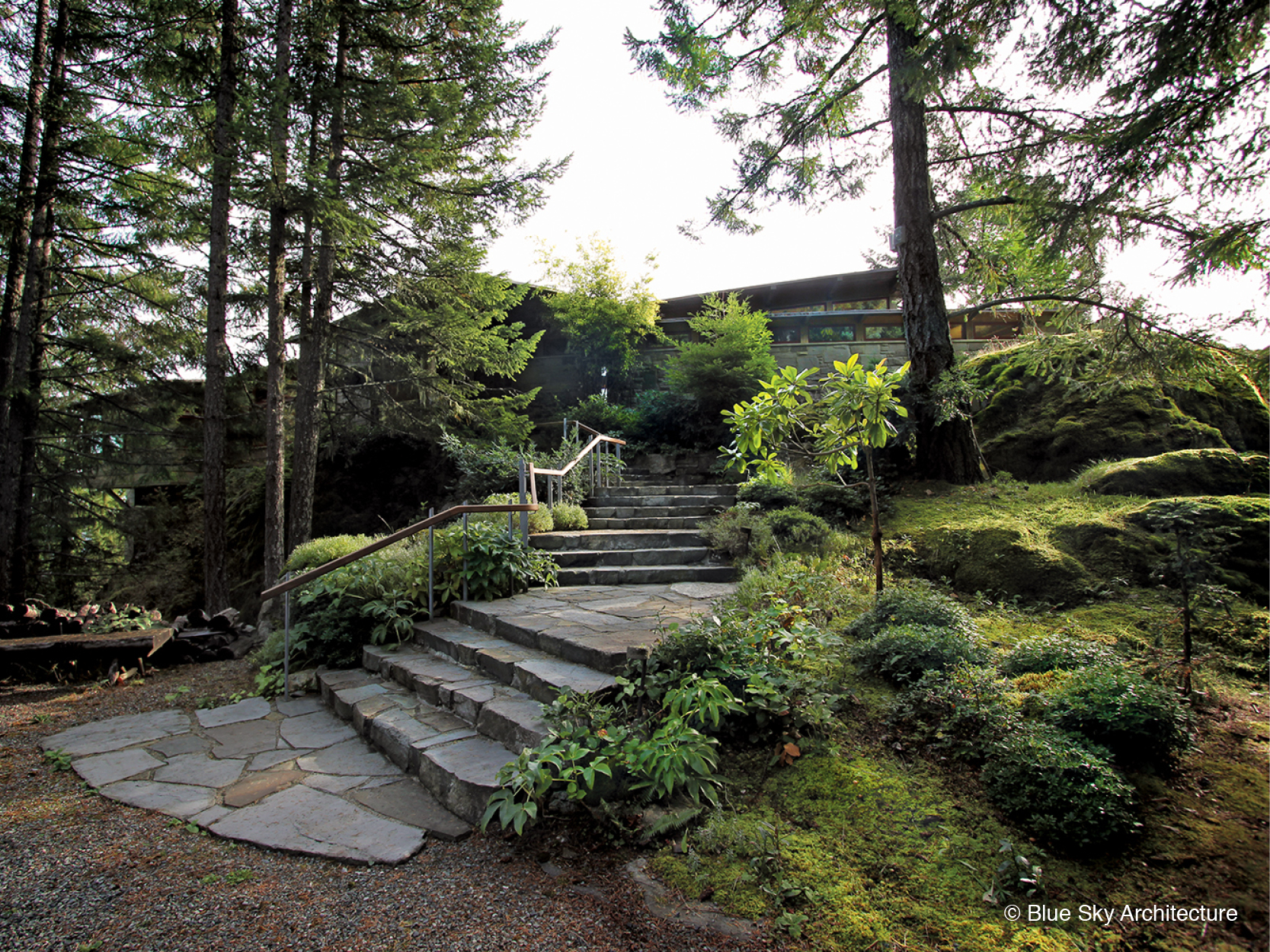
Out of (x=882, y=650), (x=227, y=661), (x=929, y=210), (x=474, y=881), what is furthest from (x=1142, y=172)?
Answer: (x=227, y=661)

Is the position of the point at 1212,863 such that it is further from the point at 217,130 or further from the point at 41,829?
the point at 217,130

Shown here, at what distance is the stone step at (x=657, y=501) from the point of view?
8195 mm

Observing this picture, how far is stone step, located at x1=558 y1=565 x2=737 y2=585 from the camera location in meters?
5.69

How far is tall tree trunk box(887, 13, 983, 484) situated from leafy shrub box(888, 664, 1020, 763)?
4151mm

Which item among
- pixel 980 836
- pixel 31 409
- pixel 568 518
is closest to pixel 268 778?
pixel 980 836

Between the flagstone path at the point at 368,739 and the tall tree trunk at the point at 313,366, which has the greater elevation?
the tall tree trunk at the point at 313,366

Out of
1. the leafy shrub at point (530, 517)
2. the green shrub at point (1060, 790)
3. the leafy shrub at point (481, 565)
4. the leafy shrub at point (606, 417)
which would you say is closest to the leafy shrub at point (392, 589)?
the leafy shrub at point (481, 565)

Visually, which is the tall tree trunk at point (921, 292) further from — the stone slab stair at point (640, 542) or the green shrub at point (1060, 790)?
the green shrub at point (1060, 790)

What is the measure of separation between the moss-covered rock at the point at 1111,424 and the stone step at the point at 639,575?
11.9 feet

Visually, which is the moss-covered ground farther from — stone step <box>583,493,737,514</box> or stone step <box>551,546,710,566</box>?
stone step <box>583,493,737,514</box>

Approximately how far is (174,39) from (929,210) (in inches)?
410

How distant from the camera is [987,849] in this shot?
1995 mm

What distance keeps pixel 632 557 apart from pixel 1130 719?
4.38 metres

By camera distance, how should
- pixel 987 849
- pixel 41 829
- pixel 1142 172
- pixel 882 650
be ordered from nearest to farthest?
pixel 987 849, pixel 41 829, pixel 882 650, pixel 1142 172
